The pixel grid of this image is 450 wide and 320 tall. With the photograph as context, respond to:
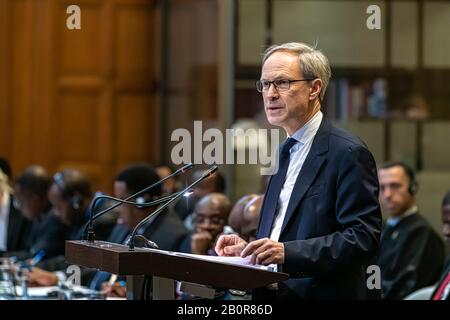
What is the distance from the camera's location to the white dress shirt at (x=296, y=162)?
334 centimetres

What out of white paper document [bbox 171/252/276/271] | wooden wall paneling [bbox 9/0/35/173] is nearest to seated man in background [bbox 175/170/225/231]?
wooden wall paneling [bbox 9/0/35/173]

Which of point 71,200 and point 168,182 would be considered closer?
point 71,200

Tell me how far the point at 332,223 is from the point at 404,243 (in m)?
2.90

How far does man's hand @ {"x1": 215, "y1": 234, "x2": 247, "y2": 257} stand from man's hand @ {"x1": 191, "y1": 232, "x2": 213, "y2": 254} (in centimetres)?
154

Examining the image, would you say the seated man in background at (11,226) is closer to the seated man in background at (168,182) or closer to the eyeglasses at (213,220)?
the seated man in background at (168,182)

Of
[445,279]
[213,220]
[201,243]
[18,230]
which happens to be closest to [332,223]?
[445,279]

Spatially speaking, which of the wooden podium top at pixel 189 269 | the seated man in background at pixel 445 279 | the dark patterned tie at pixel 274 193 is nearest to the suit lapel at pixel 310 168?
the dark patterned tie at pixel 274 193

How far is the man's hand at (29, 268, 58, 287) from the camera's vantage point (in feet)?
18.6

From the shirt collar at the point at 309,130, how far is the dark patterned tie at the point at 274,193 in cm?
4

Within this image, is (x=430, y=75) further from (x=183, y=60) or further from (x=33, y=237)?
(x=33, y=237)

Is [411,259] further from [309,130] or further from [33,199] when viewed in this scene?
[33,199]

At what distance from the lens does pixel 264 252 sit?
2.99m
